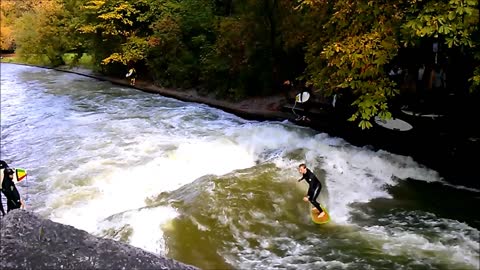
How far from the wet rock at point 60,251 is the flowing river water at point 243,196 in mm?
1471

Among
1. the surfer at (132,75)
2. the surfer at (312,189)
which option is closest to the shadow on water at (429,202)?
the surfer at (312,189)

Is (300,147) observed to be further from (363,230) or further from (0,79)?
(0,79)

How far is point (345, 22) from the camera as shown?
10031 millimetres

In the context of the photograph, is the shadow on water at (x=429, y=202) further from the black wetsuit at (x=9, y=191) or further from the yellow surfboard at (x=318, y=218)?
the black wetsuit at (x=9, y=191)

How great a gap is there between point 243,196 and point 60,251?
4.47 m

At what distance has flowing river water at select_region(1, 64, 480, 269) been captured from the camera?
25.8ft

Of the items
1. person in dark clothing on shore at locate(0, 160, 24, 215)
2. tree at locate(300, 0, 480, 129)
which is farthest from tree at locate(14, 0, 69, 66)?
tree at locate(300, 0, 480, 129)

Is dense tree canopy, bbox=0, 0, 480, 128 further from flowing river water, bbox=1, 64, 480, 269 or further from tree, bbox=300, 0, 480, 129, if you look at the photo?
flowing river water, bbox=1, 64, 480, 269

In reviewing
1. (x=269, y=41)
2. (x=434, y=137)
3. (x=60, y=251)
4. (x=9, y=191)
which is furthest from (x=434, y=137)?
(x=9, y=191)

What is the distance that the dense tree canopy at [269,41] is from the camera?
29.9 ft

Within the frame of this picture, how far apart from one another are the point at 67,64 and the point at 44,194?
1322 inches

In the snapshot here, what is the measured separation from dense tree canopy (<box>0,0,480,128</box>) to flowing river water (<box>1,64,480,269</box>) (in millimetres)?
1853

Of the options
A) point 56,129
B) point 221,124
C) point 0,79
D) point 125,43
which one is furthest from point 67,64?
point 221,124

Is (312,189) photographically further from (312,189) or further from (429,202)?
(429,202)
